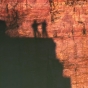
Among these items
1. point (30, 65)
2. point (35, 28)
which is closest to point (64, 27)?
point (35, 28)

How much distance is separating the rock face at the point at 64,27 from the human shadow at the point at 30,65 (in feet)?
0.45

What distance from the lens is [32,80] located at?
7.07 metres

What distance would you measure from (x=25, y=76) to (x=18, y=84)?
0.74 feet

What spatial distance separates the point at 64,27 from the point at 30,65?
112cm

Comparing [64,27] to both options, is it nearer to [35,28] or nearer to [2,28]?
[35,28]

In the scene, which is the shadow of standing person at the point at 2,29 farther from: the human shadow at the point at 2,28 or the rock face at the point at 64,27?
the rock face at the point at 64,27

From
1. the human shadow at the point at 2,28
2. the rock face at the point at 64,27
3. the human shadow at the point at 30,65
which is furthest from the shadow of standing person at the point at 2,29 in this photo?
the rock face at the point at 64,27

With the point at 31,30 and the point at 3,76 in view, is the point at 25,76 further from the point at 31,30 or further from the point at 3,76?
the point at 31,30

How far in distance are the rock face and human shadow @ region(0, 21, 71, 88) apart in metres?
0.14

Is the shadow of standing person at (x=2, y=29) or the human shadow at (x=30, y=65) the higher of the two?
the shadow of standing person at (x=2, y=29)

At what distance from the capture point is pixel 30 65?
279 inches

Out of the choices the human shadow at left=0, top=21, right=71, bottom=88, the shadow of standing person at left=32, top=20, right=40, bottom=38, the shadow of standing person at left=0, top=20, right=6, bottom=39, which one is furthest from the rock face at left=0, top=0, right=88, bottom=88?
the shadow of standing person at left=0, top=20, right=6, bottom=39

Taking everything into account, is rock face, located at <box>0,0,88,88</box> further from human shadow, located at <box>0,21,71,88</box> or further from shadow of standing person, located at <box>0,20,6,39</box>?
shadow of standing person, located at <box>0,20,6,39</box>

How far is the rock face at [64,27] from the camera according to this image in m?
7.11
